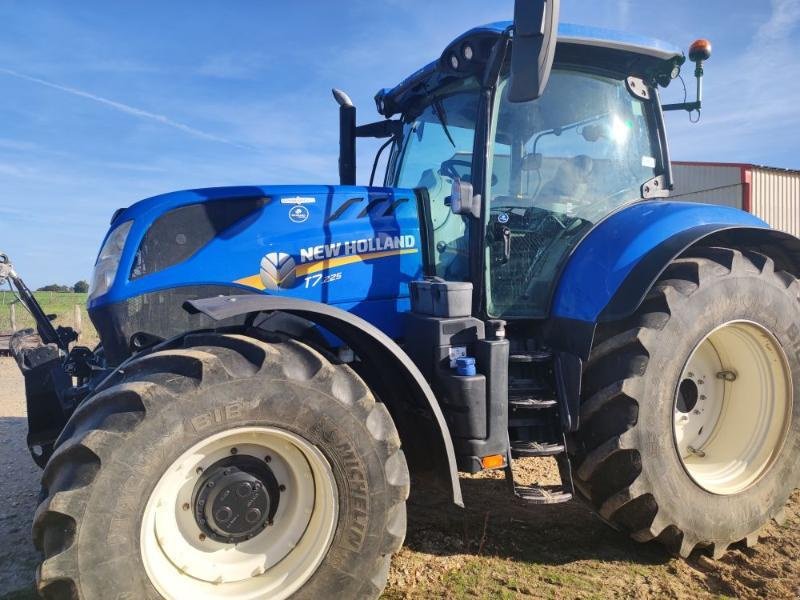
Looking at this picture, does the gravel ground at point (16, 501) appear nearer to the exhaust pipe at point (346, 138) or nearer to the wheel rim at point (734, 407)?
the exhaust pipe at point (346, 138)

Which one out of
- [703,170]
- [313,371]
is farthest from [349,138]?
[703,170]

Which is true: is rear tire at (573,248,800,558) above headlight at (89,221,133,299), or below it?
below

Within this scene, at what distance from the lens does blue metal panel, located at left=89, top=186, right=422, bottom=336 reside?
2.90m

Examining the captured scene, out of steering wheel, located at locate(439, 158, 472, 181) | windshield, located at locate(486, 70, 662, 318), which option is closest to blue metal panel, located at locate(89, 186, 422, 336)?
steering wheel, located at locate(439, 158, 472, 181)

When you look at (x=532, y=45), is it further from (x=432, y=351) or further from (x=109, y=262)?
(x=109, y=262)

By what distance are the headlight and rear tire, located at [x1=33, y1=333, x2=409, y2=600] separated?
0.64 m

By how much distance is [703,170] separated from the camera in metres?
18.0

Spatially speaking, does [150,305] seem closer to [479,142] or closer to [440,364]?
[440,364]

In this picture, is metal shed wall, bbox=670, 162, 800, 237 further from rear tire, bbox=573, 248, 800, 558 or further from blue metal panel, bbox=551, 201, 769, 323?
blue metal panel, bbox=551, 201, 769, 323

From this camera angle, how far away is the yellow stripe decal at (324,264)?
2957mm

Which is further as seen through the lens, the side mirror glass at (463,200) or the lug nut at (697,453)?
the lug nut at (697,453)

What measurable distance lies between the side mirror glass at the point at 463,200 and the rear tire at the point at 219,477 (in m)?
1.07

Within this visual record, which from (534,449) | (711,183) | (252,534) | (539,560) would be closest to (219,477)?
(252,534)

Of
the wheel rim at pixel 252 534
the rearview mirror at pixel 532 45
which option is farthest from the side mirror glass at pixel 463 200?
the wheel rim at pixel 252 534
